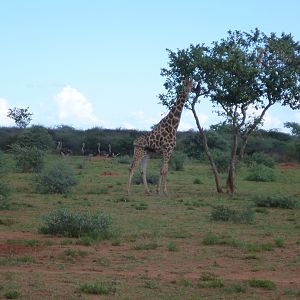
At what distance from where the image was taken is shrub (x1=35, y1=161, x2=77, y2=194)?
72.9 feet

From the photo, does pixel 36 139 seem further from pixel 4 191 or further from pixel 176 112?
pixel 4 191

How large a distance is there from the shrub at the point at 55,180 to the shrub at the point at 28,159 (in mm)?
9391

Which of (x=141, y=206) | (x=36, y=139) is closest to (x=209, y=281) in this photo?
(x=141, y=206)

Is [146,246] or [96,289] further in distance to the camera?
[146,246]

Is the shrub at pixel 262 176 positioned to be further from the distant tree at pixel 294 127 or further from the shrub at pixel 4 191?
the distant tree at pixel 294 127

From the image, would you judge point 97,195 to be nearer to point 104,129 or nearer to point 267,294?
point 267,294

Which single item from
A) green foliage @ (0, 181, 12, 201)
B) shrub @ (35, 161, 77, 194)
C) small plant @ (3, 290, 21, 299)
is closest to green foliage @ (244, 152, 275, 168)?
shrub @ (35, 161, 77, 194)

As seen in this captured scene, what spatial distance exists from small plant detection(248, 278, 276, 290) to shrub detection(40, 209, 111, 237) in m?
4.50

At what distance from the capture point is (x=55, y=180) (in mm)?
22141

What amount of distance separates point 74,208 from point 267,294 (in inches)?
379

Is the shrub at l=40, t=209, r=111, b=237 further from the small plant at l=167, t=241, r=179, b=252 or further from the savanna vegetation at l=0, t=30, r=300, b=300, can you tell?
the small plant at l=167, t=241, r=179, b=252

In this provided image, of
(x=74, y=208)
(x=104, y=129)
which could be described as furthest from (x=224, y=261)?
(x=104, y=129)

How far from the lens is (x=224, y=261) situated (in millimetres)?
10867

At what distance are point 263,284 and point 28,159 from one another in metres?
24.1
